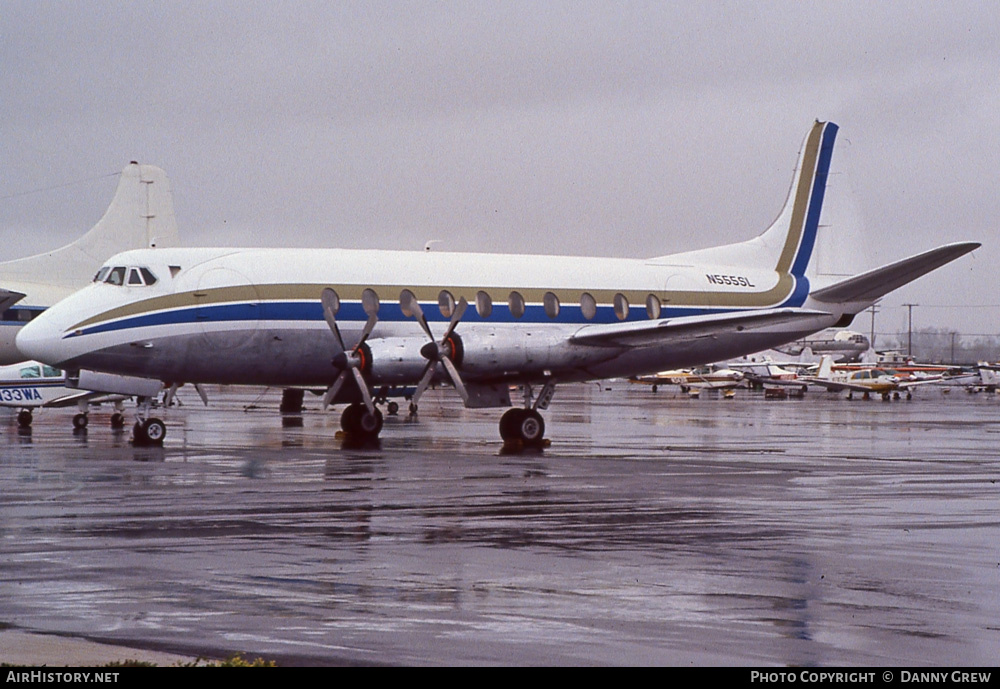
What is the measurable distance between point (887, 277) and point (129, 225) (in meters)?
35.2

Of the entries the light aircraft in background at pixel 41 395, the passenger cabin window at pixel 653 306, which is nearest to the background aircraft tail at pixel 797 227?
the passenger cabin window at pixel 653 306

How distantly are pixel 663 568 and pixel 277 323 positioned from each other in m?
19.5

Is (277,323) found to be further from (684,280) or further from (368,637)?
(368,637)

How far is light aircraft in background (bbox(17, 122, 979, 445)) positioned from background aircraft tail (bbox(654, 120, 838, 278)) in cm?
196

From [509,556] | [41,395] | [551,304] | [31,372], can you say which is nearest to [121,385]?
[551,304]

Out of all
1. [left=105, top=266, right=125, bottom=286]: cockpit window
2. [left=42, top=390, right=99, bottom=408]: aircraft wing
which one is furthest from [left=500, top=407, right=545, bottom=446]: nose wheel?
[left=42, top=390, right=99, bottom=408]: aircraft wing

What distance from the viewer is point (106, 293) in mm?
30859

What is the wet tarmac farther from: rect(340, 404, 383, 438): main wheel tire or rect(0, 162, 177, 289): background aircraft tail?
rect(0, 162, 177, 289): background aircraft tail

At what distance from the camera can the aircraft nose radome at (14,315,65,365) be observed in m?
30.1

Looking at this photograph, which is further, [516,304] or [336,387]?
[516,304]

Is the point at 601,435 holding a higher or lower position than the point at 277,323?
lower

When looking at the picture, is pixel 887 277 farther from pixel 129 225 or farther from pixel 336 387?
pixel 129 225

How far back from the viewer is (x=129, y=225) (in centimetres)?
5797
